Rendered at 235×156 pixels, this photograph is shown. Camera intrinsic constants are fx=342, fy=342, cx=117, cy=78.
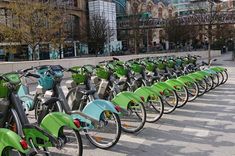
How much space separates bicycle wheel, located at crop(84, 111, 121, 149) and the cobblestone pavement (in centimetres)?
10

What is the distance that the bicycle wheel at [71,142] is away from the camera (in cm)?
434

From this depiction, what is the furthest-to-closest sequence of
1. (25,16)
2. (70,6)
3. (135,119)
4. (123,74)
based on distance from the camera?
(70,6)
(25,16)
(123,74)
(135,119)

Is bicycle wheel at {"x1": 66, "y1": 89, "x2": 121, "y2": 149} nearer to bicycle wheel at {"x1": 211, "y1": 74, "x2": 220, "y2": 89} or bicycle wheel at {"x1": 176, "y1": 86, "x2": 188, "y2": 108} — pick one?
bicycle wheel at {"x1": 176, "y1": 86, "x2": 188, "y2": 108}

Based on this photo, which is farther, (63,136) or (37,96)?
(37,96)

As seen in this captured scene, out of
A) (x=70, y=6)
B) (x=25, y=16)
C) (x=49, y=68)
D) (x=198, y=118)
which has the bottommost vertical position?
(x=198, y=118)

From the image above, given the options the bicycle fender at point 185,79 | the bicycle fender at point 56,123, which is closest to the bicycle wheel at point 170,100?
the bicycle fender at point 185,79

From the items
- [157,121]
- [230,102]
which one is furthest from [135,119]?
[230,102]

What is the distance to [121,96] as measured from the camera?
6035mm

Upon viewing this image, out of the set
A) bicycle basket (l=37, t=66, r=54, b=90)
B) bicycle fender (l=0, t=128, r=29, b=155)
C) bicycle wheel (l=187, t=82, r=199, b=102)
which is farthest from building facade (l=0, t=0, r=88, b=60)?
bicycle fender (l=0, t=128, r=29, b=155)

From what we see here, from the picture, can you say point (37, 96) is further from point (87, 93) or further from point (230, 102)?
point (230, 102)

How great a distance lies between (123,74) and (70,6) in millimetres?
57005

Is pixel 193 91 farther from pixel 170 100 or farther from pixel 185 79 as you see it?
pixel 170 100

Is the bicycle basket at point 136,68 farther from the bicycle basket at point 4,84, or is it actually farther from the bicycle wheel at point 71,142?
the bicycle basket at point 4,84

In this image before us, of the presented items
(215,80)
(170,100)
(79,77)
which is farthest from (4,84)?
(215,80)
